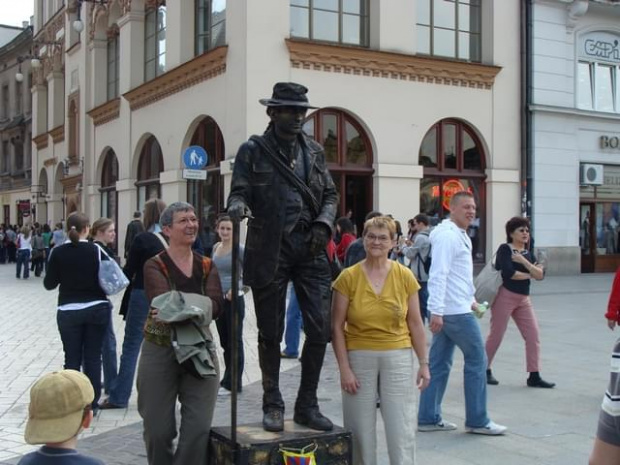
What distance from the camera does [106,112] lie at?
1116 inches

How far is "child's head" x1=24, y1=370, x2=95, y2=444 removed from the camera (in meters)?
2.90

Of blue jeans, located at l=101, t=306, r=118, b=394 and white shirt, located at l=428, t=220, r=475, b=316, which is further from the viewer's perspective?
blue jeans, located at l=101, t=306, r=118, b=394

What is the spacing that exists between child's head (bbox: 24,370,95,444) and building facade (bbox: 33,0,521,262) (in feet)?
52.6

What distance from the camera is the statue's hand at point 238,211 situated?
4.48 m

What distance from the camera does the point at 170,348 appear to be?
4.73m

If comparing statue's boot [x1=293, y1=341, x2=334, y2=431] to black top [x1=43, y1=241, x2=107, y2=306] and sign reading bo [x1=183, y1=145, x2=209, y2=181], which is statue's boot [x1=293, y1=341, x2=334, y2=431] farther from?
sign reading bo [x1=183, y1=145, x2=209, y2=181]

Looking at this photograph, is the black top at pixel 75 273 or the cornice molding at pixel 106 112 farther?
the cornice molding at pixel 106 112

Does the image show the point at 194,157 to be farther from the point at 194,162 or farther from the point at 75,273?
the point at 75,273

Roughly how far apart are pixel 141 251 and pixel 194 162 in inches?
377

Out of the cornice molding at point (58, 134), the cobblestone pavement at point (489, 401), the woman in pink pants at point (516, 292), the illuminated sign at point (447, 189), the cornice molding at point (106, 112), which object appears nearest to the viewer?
the cobblestone pavement at point (489, 401)

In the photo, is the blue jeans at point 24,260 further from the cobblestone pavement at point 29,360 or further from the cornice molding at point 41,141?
the cornice molding at point 41,141

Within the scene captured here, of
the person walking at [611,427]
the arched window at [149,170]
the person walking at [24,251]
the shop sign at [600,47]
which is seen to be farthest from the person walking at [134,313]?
the shop sign at [600,47]

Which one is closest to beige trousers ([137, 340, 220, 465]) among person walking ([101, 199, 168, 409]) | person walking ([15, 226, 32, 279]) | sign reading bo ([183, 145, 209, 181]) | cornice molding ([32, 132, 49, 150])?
person walking ([101, 199, 168, 409])

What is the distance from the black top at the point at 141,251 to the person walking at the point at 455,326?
252 centimetres
